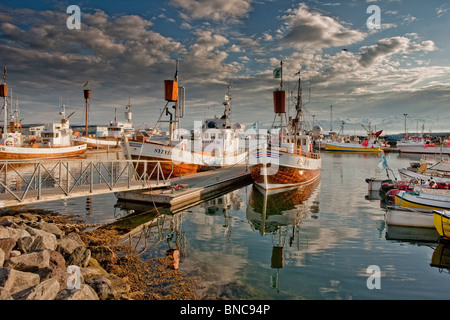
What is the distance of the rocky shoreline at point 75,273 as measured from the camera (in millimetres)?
5801

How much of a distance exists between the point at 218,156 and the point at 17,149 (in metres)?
28.1

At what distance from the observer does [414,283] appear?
8.43 metres

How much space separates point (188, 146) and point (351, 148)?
69.3 meters

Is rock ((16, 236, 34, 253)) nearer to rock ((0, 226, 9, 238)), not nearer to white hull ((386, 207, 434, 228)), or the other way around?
rock ((0, 226, 9, 238))

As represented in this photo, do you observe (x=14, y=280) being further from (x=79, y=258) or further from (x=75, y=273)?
(x=79, y=258)

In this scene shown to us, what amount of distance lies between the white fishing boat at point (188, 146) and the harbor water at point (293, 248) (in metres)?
4.53

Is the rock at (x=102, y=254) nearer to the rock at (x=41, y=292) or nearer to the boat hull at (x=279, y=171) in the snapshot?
the rock at (x=41, y=292)

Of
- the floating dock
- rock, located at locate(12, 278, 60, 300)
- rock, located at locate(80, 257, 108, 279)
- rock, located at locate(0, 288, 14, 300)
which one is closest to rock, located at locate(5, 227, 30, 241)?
rock, located at locate(80, 257, 108, 279)

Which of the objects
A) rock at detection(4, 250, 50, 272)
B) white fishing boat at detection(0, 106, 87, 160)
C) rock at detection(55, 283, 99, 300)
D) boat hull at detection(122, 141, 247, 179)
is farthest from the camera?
white fishing boat at detection(0, 106, 87, 160)

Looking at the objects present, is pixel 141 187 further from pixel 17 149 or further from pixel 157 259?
pixel 17 149

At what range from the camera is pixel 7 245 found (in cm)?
754

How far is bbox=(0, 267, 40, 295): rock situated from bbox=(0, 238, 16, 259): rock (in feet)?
5.58

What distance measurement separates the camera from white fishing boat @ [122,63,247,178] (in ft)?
71.6
